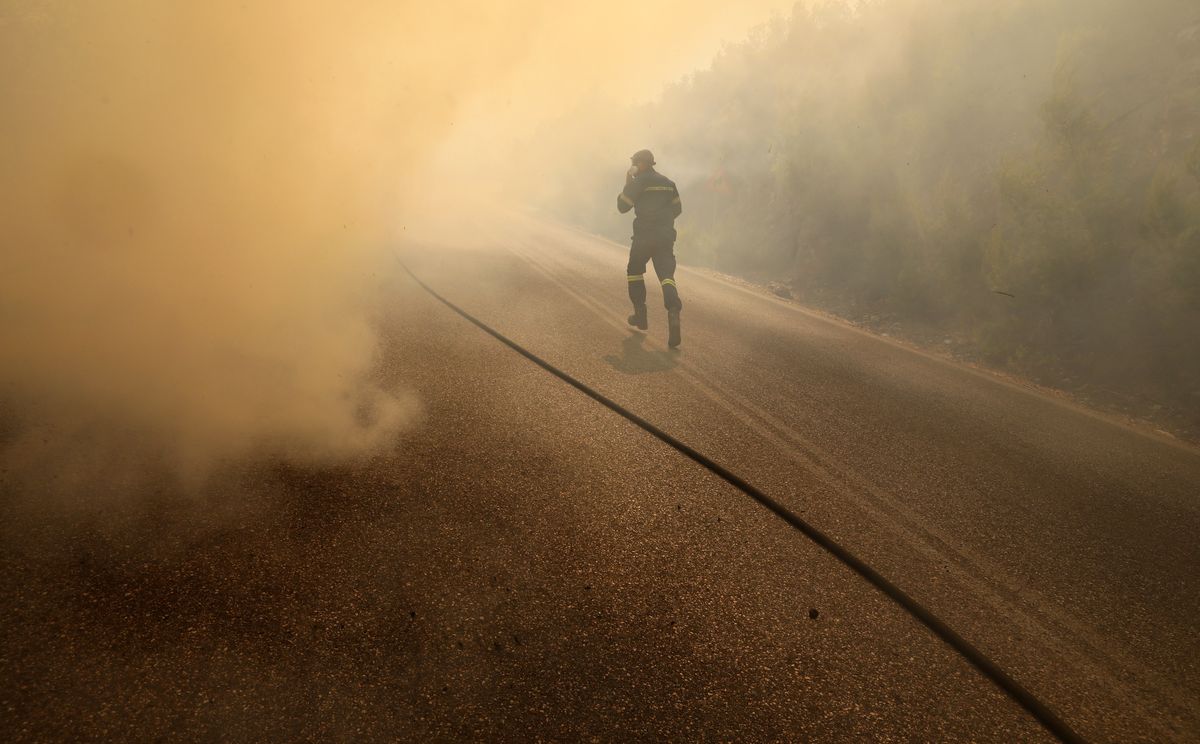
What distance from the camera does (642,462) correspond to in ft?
12.5

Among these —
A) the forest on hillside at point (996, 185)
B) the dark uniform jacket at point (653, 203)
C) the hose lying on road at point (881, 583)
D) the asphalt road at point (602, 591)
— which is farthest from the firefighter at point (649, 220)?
the forest on hillside at point (996, 185)

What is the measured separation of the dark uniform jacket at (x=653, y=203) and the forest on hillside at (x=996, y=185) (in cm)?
523

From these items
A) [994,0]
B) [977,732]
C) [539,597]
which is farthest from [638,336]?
[994,0]

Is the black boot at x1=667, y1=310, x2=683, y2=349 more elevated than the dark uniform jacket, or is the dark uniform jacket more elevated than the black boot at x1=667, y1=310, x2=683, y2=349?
the dark uniform jacket

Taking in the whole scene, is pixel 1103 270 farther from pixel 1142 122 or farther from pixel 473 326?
pixel 473 326

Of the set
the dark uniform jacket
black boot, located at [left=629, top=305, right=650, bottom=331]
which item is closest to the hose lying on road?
black boot, located at [left=629, top=305, right=650, bottom=331]

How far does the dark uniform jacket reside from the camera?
275 inches

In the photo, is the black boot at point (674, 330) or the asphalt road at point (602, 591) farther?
the black boot at point (674, 330)

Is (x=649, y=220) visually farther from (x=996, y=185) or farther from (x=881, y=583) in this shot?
(x=996, y=185)

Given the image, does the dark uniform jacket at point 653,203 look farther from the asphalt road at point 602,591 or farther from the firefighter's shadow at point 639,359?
the asphalt road at point 602,591

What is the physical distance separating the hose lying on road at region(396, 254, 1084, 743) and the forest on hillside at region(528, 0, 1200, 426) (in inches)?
243

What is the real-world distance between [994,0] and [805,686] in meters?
15.0

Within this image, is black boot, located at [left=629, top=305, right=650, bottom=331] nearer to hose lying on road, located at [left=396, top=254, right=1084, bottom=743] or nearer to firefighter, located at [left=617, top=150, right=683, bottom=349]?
firefighter, located at [left=617, top=150, right=683, bottom=349]

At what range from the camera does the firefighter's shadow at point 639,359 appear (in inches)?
229
